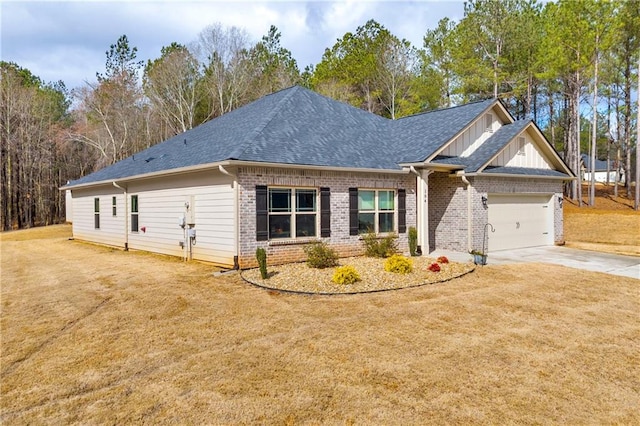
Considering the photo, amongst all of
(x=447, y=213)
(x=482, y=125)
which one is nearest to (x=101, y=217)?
(x=447, y=213)

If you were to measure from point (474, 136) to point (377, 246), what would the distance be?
666 cm

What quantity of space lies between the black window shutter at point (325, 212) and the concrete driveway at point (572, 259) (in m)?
4.19

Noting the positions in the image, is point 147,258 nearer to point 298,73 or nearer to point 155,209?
point 155,209

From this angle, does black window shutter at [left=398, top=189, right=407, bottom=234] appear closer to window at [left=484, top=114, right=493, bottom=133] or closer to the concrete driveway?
the concrete driveway

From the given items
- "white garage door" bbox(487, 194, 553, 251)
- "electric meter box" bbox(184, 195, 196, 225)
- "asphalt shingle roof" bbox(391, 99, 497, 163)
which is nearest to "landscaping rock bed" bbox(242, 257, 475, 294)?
"electric meter box" bbox(184, 195, 196, 225)

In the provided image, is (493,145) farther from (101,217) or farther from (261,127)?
(101,217)

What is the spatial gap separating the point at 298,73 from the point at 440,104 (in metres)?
13.7

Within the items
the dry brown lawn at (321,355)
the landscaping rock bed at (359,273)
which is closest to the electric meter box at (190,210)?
the landscaping rock bed at (359,273)

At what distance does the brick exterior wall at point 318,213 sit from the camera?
1084 centimetres

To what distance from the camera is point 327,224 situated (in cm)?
1223

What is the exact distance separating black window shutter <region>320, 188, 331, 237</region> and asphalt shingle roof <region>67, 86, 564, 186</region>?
92cm

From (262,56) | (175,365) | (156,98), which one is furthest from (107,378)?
(262,56)

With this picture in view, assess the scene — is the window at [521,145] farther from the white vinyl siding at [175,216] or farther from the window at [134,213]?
the window at [134,213]

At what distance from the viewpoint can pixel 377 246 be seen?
41.1ft
